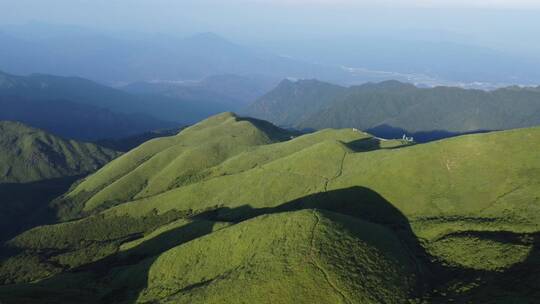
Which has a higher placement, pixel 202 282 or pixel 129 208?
pixel 202 282

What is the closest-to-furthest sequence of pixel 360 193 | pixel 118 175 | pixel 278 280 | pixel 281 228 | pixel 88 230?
pixel 278 280, pixel 281 228, pixel 360 193, pixel 88 230, pixel 118 175

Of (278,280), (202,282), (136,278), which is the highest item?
(278,280)

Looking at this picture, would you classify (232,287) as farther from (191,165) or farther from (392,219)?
(191,165)

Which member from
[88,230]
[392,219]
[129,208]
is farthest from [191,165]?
[392,219]

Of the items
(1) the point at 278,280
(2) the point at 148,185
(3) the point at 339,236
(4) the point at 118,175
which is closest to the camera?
(1) the point at 278,280

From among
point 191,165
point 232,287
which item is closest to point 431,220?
point 232,287

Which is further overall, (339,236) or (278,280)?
(339,236)

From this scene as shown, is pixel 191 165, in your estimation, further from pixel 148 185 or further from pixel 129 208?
pixel 129 208
